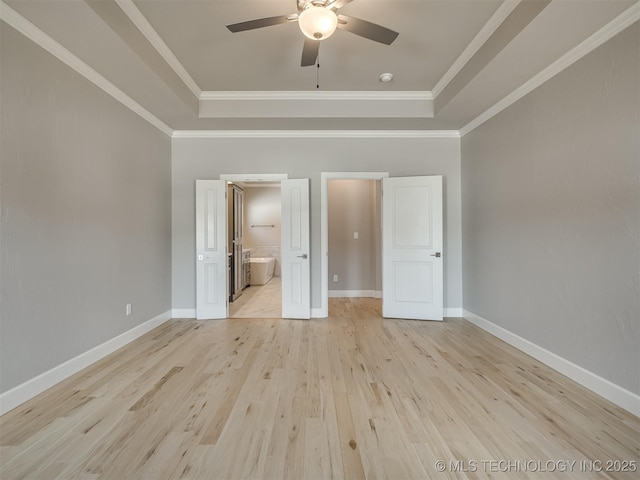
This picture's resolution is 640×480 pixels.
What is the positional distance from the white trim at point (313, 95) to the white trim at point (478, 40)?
1.04 ft

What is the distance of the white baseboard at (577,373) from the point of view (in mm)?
1917

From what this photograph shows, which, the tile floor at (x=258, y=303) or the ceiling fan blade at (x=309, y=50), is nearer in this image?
the ceiling fan blade at (x=309, y=50)

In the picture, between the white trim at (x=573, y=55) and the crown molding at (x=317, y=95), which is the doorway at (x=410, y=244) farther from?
the white trim at (x=573, y=55)

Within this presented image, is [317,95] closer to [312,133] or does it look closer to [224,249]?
[312,133]

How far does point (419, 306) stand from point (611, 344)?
209 cm

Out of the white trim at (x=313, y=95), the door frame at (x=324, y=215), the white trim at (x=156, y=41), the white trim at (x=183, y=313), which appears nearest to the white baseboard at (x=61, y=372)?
the white trim at (x=183, y=313)

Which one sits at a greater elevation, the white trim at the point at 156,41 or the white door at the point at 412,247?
the white trim at the point at 156,41

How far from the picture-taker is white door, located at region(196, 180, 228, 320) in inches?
159

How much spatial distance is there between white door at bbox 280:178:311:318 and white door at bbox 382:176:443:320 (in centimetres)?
116

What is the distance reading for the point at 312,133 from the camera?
4090 millimetres

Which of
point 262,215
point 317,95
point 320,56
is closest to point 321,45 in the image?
point 320,56

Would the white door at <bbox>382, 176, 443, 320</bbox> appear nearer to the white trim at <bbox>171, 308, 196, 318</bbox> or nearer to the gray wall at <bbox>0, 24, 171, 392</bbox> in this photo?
the white trim at <bbox>171, 308, 196, 318</bbox>

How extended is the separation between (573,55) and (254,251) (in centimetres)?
750

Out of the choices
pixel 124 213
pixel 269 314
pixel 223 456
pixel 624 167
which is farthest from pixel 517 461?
pixel 124 213
